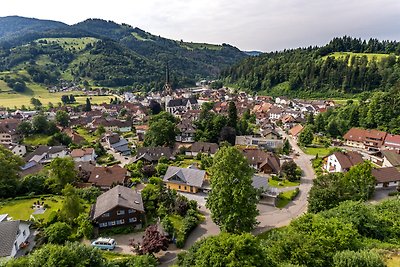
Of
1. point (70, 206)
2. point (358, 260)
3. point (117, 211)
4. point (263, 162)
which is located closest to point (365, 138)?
point (263, 162)

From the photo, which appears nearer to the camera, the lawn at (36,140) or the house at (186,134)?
the lawn at (36,140)

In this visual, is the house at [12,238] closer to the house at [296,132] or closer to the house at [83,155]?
the house at [83,155]

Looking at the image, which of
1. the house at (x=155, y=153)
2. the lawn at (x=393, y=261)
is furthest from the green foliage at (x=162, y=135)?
the lawn at (x=393, y=261)

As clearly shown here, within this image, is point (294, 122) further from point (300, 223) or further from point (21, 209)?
point (21, 209)

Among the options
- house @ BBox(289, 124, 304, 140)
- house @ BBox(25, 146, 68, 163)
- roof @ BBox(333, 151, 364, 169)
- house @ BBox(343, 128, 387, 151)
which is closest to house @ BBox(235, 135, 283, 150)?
house @ BBox(289, 124, 304, 140)

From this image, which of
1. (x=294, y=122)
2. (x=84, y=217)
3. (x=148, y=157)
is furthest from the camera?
(x=294, y=122)

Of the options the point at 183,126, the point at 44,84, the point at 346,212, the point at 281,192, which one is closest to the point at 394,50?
the point at 183,126
